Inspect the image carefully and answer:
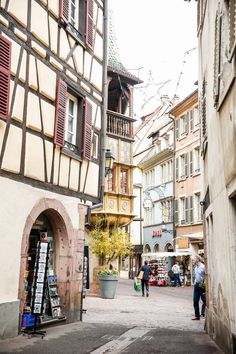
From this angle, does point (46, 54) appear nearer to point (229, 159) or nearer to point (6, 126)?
point (6, 126)

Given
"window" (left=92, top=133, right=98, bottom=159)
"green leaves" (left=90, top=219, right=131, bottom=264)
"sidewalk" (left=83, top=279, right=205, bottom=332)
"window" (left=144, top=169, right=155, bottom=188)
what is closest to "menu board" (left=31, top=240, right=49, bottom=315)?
"sidewalk" (left=83, top=279, right=205, bottom=332)

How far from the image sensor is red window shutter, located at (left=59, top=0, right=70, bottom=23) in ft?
35.7

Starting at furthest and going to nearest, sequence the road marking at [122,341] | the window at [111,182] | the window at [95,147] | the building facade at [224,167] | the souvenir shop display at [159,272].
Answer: the souvenir shop display at [159,272] → the window at [111,182] → the window at [95,147] → the road marking at [122,341] → the building facade at [224,167]

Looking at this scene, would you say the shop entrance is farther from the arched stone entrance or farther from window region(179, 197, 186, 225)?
window region(179, 197, 186, 225)

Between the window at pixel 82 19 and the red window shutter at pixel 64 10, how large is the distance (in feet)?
0.91

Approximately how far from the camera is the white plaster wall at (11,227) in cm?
851

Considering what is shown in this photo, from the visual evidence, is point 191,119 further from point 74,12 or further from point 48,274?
point 48,274

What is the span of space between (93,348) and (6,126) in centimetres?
415

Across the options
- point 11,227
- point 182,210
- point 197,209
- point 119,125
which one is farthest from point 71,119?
point 182,210

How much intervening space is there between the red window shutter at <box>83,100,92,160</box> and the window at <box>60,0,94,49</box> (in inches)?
64.4

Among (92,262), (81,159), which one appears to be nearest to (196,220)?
(92,262)

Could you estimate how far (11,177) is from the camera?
8.73m

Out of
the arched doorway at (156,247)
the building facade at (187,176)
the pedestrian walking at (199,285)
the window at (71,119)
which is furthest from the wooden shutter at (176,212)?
the window at (71,119)

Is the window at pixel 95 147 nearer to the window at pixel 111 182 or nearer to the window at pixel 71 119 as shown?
the window at pixel 71 119
